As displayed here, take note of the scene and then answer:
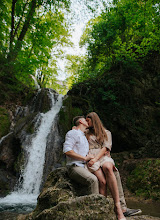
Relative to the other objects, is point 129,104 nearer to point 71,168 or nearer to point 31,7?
point 71,168

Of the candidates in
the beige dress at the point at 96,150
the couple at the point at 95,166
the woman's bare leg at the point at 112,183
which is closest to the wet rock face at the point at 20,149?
the beige dress at the point at 96,150

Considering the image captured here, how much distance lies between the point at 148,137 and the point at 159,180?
3.24 meters

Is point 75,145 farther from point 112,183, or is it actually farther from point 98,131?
point 112,183

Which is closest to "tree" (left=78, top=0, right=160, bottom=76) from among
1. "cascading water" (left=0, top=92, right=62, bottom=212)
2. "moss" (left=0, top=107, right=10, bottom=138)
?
"cascading water" (left=0, top=92, right=62, bottom=212)

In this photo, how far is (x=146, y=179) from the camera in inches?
262

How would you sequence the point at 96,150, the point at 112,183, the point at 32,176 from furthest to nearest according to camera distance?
the point at 32,176, the point at 96,150, the point at 112,183

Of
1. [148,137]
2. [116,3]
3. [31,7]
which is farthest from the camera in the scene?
[31,7]

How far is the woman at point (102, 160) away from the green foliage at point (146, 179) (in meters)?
4.42

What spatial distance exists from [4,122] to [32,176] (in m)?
4.17

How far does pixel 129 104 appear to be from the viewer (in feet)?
32.9

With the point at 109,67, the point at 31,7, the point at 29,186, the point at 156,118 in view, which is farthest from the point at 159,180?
the point at 31,7

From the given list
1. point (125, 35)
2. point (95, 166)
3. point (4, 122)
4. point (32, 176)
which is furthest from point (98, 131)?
point (125, 35)

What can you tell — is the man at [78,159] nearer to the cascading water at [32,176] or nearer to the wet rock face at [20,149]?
the cascading water at [32,176]

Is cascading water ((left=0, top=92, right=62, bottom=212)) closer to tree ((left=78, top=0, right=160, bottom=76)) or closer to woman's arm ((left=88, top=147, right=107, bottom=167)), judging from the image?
woman's arm ((left=88, top=147, right=107, bottom=167))
